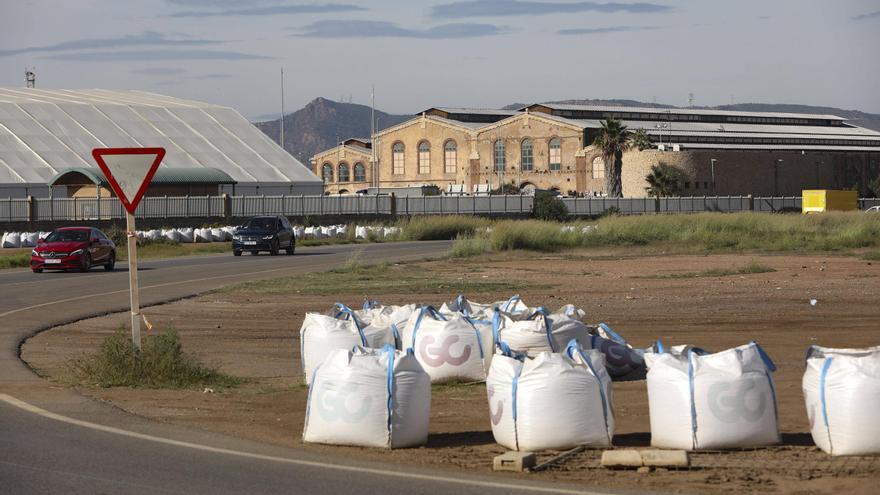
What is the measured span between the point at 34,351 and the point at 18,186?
55208 mm

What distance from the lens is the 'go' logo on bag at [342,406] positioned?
10.9 m

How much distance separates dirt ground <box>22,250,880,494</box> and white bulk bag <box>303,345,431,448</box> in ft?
0.52

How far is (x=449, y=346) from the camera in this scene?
14.7 m

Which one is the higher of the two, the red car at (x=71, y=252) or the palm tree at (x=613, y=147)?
the palm tree at (x=613, y=147)

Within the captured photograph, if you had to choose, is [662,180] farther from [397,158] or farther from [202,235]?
[202,235]

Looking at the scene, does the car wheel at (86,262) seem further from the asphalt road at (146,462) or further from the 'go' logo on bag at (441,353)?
the 'go' logo on bag at (441,353)

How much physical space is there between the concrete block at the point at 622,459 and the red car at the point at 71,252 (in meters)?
31.8

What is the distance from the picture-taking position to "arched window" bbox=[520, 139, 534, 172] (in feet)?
374

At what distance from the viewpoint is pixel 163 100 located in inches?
3824

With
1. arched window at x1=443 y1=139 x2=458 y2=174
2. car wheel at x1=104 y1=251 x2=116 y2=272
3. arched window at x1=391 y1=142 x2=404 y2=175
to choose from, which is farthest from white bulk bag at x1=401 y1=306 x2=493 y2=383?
arched window at x1=391 y1=142 x2=404 y2=175

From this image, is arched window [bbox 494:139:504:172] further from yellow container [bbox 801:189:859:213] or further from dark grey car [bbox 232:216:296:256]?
dark grey car [bbox 232:216:296:256]

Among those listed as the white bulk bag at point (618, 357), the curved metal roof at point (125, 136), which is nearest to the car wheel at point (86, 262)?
the white bulk bag at point (618, 357)

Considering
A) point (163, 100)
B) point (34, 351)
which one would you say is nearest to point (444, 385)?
point (34, 351)

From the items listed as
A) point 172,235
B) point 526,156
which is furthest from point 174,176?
point 526,156
